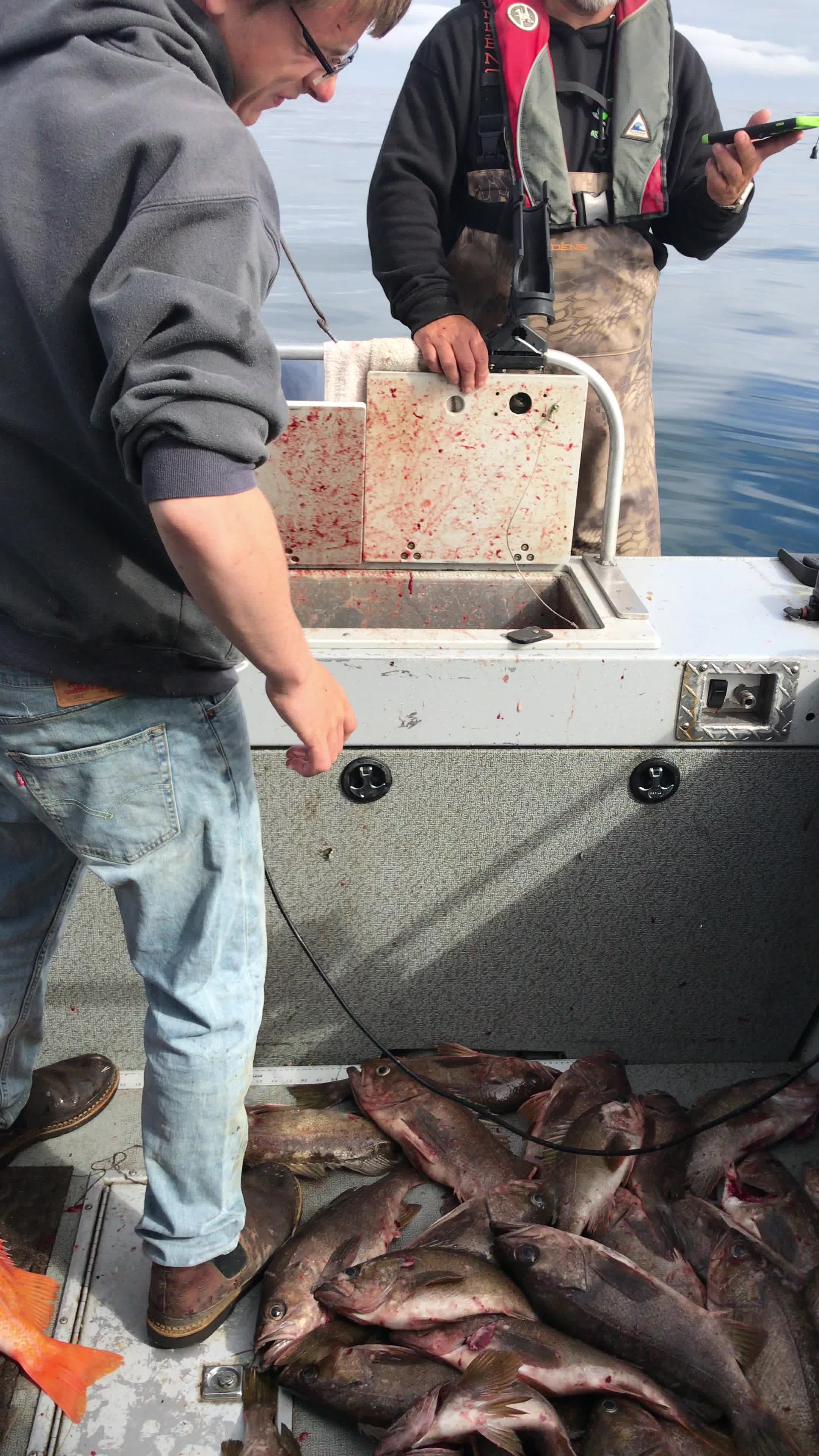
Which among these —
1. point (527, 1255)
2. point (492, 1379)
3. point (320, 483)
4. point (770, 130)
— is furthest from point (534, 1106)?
point (770, 130)

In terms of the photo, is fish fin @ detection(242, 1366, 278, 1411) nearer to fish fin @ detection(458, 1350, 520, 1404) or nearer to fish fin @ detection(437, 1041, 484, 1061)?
fish fin @ detection(458, 1350, 520, 1404)

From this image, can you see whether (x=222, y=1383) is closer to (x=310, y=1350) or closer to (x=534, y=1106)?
(x=310, y=1350)

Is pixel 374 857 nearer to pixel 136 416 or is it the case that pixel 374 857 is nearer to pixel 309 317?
→ pixel 136 416

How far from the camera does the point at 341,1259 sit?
210 cm

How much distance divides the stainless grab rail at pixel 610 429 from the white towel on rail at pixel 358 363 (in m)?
0.05

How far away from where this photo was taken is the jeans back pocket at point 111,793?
5.11 feet

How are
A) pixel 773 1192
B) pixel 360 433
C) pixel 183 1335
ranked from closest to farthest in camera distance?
pixel 183 1335
pixel 773 1192
pixel 360 433

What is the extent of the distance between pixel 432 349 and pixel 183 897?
1447 millimetres

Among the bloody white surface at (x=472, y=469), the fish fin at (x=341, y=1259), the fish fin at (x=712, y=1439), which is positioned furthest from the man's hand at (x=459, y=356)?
the fish fin at (x=712, y=1439)

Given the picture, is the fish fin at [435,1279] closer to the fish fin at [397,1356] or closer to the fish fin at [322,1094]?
the fish fin at [397,1356]

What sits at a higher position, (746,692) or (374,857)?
(746,692)

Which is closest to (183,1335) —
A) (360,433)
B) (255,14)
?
(360,433)

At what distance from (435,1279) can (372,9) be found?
1.91m

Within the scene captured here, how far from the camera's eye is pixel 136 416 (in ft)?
3.84
